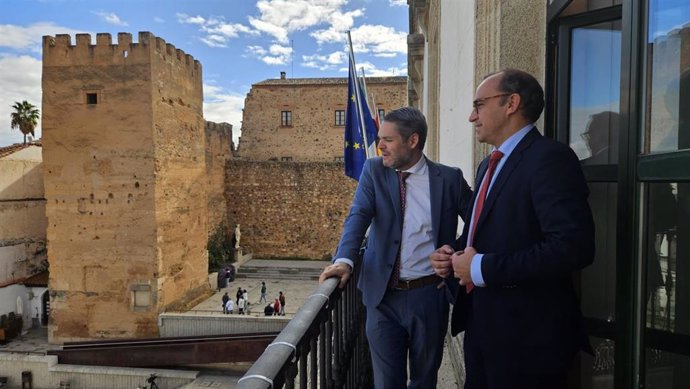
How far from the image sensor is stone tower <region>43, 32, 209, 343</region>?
14914mm

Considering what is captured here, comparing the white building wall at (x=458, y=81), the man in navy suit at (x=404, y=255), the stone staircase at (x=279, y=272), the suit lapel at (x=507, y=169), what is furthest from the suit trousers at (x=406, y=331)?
the stone staircase at (x=279, y=272)

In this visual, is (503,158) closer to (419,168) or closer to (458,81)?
(419,168)

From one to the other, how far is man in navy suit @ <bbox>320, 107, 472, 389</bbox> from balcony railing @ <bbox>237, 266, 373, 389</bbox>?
0.20m

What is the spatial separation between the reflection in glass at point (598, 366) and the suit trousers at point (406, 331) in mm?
671

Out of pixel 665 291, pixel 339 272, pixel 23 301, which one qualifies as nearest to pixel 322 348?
pixel 339 272


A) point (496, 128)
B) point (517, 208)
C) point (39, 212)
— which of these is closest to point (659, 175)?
point (517, 208)

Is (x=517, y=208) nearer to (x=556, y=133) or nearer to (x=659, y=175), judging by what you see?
(x=659, y=175)

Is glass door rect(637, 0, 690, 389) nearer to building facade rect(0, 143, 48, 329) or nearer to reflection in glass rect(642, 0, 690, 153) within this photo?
reflection in glass rect(642, 0, 690, 153)

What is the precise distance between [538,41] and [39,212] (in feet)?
76.2

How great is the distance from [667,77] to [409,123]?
108 cm

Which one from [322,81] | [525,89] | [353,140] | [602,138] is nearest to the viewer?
[525,89]

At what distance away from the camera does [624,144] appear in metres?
1.59

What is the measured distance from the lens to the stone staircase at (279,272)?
20516 millimetres

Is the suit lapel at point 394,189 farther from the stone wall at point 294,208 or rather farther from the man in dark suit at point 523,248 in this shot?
the stone wall at point 294,208
